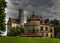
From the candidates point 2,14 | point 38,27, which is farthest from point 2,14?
point 38,27

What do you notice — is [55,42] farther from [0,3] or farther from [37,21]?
[37,21]

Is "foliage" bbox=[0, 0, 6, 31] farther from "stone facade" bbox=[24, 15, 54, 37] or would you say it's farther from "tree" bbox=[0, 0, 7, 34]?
"stone facade" bbox=[24, 15, 54, 37]

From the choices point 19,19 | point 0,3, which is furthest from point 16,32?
point 19,19

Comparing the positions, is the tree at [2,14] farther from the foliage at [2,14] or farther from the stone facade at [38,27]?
the stone facade at [38,27]

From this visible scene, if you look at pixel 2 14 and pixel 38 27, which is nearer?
pixel 2 14

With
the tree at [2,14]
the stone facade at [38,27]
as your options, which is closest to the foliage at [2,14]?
the tree at [2,14]

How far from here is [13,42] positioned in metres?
34.6

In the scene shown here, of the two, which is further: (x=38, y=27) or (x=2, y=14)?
(x=38, y=27)

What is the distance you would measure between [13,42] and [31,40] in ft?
9.44

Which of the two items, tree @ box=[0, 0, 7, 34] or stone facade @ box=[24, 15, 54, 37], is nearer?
tree @ box=[0, 0, 7, 34]

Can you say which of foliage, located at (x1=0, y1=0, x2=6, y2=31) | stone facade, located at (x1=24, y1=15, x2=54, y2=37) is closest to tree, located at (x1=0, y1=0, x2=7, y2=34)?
foliage, located at (x1=0, y1=0, x2=6, y2=31)

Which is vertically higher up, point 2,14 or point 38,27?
point 2,14

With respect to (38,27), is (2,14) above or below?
above

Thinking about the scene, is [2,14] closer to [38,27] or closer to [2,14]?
[2,14]
